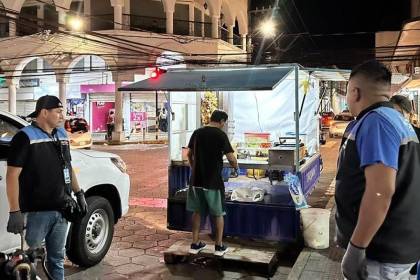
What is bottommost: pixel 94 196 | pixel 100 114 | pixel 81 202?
pixel 94 196

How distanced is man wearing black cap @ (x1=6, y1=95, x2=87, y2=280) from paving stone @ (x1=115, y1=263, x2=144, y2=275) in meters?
1.70

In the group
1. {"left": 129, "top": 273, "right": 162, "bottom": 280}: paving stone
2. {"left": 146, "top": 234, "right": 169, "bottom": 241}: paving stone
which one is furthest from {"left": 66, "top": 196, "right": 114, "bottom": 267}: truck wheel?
{"left": 146, "top": 234, "right": 169, "bottom": 241}: paving stone

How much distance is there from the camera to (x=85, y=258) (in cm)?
571

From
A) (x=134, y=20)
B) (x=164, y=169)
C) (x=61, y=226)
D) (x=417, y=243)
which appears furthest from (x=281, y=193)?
(x=134, y=20)

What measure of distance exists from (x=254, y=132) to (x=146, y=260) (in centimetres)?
350

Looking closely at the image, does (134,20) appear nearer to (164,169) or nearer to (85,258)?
(164,169)

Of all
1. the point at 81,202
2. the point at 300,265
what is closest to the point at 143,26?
the point at 300,265

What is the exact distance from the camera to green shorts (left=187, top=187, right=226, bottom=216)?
5.96m

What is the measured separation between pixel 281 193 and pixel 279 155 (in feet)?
2.49

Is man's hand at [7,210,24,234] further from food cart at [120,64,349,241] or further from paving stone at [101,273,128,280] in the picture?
food cart at [120,64,349,241]

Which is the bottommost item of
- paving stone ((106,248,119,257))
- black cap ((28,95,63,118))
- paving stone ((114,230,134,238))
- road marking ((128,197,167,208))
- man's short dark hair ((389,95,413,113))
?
paving stone ((106,248,119,257))

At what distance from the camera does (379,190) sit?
2.32 m

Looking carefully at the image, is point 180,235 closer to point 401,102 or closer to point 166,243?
point 166,243

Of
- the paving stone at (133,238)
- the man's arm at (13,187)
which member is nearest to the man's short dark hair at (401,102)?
the man's arm at (13,187)
